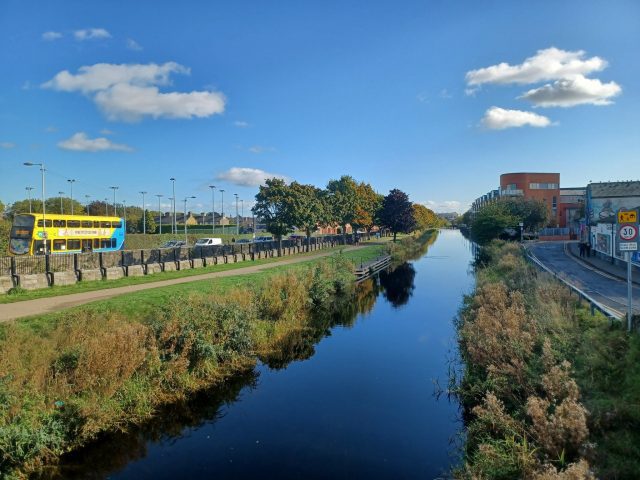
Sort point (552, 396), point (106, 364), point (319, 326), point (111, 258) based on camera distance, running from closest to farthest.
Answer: point (552, 396)
point (106, 364)
point (319, 326)
point (111, 258)

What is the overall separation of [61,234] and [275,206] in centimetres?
2130

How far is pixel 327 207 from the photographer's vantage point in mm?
57344

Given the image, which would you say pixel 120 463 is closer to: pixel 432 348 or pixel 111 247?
pixel 432 348

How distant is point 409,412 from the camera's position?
11.0 meters

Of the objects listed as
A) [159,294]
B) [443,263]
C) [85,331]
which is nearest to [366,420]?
[85,331]

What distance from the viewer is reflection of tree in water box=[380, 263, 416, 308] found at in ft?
91.8

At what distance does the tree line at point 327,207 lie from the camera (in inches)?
1786

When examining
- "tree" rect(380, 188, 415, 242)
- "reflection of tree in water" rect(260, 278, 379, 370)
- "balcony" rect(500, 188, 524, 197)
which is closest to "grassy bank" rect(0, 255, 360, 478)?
"reflection of tree in water" rect(260, 278, 379, 370)

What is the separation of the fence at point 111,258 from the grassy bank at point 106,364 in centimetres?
811

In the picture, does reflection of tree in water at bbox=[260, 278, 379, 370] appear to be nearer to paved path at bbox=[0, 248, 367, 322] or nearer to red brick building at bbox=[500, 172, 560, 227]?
paved path at bbox=[0, 248, 367, 322]

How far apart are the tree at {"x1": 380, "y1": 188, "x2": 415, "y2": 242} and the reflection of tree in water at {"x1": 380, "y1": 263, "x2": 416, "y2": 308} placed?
26404mm

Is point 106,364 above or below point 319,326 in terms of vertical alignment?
above

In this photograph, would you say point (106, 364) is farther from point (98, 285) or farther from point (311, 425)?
point (98, 285)

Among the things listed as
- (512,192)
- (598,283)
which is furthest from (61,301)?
(512,192)
